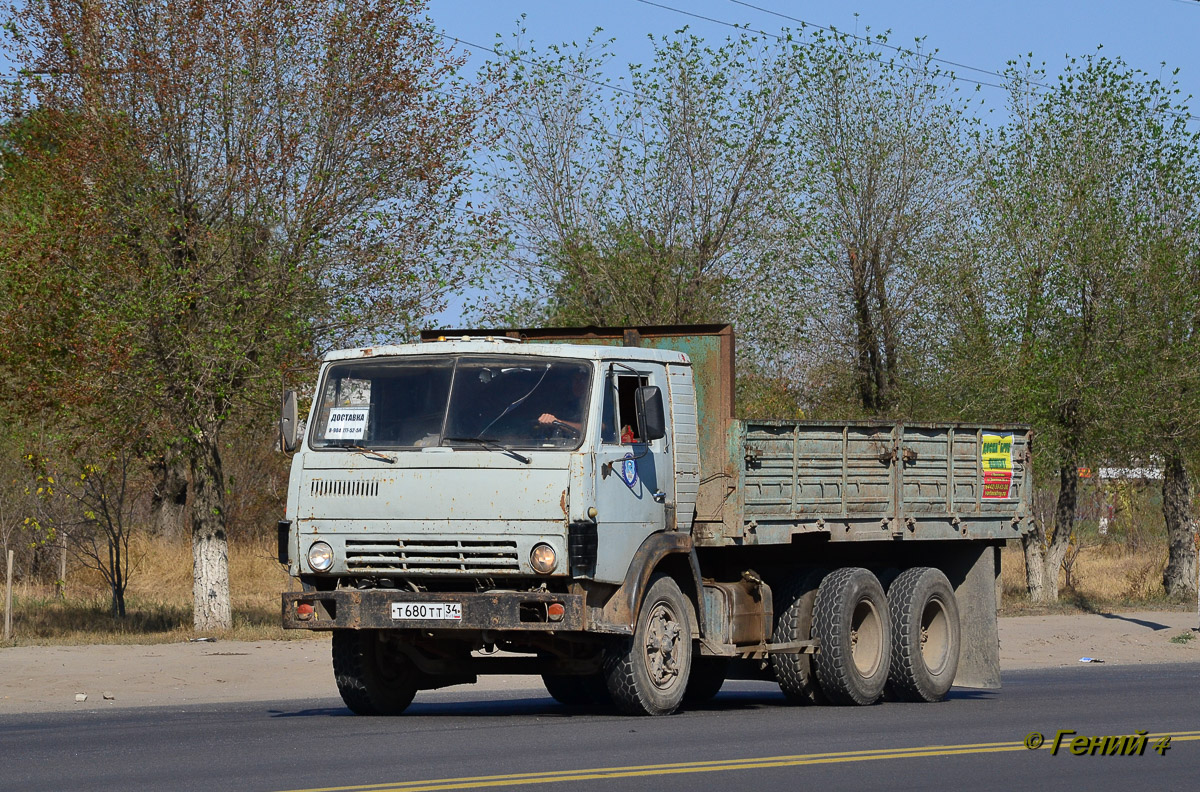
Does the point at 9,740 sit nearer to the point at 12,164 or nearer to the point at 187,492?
the point at 12,164

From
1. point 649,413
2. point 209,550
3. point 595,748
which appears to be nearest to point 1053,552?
point 209,550

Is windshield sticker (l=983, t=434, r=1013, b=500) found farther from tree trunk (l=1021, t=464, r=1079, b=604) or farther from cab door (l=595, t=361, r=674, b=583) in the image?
tree trunk (l=1021, t=464, r=1079, b=604)

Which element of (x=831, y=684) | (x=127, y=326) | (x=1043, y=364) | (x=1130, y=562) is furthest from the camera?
(x=1130, y=562)

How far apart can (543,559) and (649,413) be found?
4.88 feet

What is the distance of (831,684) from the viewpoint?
13406mm

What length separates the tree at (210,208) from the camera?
19750 millimetres

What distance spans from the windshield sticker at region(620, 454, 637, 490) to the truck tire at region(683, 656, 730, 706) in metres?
2.84

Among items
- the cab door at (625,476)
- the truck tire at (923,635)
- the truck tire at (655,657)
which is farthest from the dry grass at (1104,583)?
the cab door at (625,476)

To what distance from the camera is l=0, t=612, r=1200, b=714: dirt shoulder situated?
50.6 ft

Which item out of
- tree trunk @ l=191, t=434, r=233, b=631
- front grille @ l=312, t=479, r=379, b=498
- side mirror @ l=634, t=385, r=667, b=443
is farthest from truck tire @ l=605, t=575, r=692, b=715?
tree trunk @ l=191, t=434, r=233, b=631

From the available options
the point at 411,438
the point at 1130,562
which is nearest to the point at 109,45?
the point at 411,438

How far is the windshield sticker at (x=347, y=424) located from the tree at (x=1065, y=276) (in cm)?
1992

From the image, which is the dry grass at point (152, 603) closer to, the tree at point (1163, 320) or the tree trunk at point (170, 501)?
the tree trunk at point (170, 501)

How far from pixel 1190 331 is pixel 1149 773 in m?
23.5
